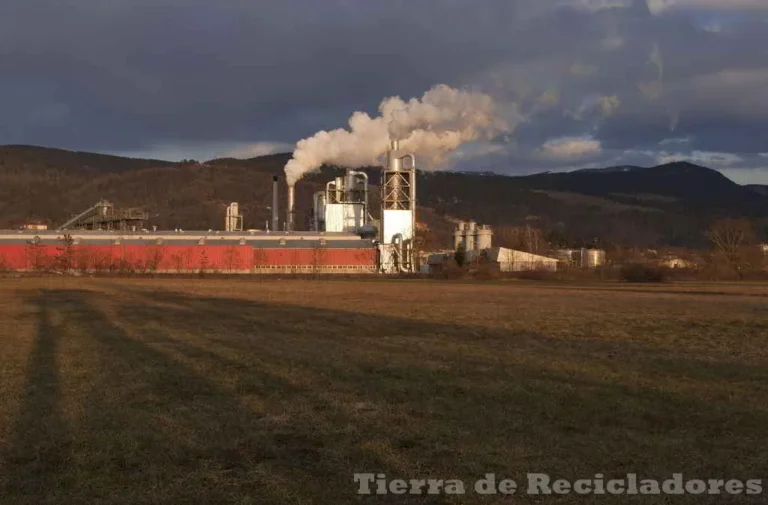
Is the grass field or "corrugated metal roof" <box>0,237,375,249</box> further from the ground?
"corrugated metal roof" <box>0,237,375,249</box>

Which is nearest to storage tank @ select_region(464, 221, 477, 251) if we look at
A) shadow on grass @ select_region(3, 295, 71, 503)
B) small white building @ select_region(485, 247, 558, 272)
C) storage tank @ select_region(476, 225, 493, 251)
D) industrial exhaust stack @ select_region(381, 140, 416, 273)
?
storage tank @ select_region(476, 225, 493, 251)

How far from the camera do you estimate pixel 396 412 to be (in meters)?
11.2

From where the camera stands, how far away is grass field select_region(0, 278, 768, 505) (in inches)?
318

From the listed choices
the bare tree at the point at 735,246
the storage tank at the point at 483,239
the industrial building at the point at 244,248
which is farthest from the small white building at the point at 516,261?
the bare tree at the point at 735,246

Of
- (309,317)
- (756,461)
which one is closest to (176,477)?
(756,461)

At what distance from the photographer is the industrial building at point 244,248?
9388 cm

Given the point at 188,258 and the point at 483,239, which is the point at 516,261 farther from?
the point at 188,258

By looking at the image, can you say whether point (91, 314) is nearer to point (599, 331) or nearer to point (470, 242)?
point (599, 331)

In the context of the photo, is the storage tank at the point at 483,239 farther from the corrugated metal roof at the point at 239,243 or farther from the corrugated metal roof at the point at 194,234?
the corrugated metal roof at the point at 239,243

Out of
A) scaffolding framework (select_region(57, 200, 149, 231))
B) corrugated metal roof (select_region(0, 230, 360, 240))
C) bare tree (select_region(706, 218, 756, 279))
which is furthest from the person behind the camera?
scaffolding framework (select_region(57, 200, 149, 231))

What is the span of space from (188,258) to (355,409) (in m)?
88.5

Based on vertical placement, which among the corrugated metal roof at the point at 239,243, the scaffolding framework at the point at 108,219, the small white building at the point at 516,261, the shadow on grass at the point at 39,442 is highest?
the scaffolding framework at the point at 108,219

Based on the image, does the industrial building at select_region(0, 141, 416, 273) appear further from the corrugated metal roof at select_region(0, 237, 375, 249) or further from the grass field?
the grass field

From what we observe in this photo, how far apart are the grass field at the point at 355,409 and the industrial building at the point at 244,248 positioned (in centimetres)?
7258
